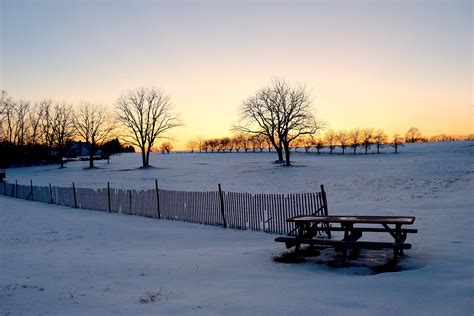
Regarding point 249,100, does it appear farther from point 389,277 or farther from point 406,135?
point 406,135

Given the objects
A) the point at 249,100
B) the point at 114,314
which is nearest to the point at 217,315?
the point at 114,314

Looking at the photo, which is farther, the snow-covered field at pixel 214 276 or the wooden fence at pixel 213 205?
the wooden fence at pixel 213 205

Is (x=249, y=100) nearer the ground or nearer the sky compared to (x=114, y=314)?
nearer the sky

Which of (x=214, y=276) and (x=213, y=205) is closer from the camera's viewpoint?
(x=214, y=276)

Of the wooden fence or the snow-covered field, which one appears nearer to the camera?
the snow-covered field

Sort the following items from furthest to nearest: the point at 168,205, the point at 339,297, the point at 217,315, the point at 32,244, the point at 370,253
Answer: the point at 168,205 < the point at 32,244 < the point at 370,253 < the point at 339,297 < the point at 217,315

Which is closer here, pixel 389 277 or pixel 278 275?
pixel 389 277

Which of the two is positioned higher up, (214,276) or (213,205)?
(213,205)

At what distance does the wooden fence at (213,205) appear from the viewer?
12.0 metres

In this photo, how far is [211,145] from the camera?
182 meters

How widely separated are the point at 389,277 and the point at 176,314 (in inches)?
140

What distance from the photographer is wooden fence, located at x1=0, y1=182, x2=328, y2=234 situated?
12.0 m

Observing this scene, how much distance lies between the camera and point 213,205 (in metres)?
14.3

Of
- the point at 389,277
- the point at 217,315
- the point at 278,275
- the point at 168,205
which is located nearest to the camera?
the point at 217,315
